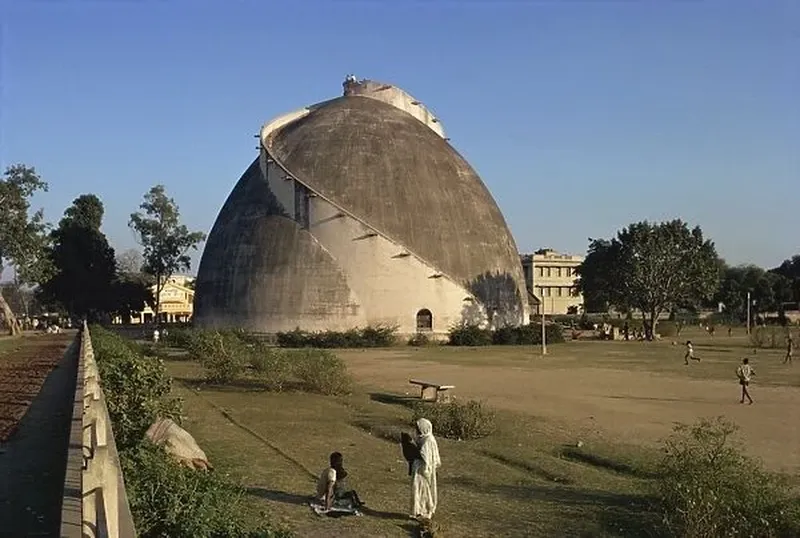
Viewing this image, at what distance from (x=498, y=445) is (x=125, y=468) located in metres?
7.87

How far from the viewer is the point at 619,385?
2603cm

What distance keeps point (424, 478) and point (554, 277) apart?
12477cm

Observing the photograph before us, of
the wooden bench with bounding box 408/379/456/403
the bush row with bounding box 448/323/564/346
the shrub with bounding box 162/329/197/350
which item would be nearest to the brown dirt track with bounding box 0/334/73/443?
the shrub with bounding box 162/329/197/350

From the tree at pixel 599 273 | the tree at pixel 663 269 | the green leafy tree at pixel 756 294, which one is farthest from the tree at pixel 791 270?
the tree at pixel 663 269

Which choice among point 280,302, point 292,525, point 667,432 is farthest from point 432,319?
point 292,525

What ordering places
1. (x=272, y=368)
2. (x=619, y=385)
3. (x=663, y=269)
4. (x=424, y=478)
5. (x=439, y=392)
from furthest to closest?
(x=663, y=269) → (x=619, y=385) → (x=272, y=368) → (x=439, y=392) → (x=424, y=478)

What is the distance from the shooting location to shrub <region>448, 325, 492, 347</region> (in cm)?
4966

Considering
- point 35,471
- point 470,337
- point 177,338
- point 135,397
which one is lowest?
point 35,471

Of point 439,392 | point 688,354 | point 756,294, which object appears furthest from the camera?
point 756,294

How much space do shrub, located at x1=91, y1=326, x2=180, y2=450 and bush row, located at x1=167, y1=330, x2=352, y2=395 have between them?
7.31 m

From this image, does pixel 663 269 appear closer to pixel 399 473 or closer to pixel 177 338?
pixel 177 338

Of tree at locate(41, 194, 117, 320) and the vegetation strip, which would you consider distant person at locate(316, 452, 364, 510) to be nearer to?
the vegetation strip

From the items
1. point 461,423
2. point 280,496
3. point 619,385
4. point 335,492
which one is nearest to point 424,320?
point 619,385

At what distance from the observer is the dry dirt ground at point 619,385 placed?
17.3m
